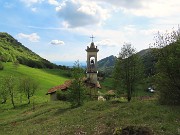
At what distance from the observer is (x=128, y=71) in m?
48.1

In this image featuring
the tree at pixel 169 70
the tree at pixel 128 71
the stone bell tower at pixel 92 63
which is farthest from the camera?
the stone bell tower at pixel 92 63

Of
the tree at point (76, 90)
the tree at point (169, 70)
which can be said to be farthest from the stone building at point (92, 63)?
→ the tree at point (169, 70)

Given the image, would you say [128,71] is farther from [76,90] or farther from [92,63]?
[92,63]

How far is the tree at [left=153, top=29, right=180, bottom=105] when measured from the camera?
33.3 m

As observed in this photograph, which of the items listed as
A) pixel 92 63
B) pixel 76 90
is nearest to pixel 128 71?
pixel 76 90

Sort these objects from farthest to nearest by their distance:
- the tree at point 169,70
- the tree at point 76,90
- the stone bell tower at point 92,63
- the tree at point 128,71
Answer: the stone bell tower at point 92,63
the tree at point 76,90
the tree at point 128,71
the tree at point 169,70

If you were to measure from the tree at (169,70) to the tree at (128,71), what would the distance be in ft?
36.7

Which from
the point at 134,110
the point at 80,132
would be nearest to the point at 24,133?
the point at 80,132

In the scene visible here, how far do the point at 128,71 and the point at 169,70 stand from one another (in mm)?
14228

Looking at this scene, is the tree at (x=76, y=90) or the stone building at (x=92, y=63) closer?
the tree at (x=76, y=90)

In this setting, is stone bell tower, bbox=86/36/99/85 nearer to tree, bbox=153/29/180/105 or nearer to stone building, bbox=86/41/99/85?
stone building, bbox=86/41/99/85

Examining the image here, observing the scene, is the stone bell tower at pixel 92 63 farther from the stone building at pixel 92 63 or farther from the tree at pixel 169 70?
the tree at pixel 169 70

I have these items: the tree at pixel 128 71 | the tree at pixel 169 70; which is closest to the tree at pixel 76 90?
the tree at pixel 128 71

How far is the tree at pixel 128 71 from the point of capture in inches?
1885
